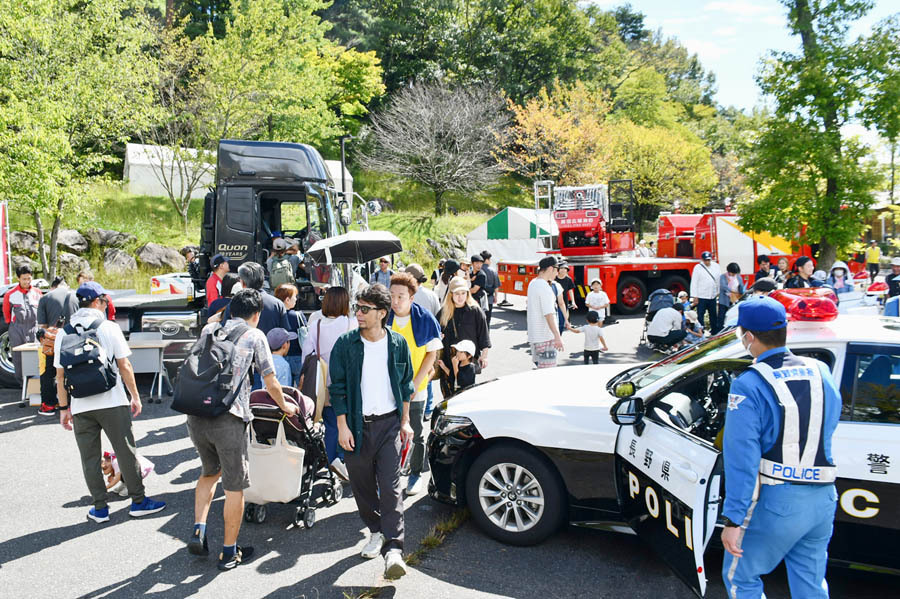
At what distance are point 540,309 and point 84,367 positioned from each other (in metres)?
4.17

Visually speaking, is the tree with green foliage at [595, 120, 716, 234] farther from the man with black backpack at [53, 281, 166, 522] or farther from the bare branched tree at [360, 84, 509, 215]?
the man with black backpack at [53, 281, 166, 522]

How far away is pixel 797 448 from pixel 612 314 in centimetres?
1415

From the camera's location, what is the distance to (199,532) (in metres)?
4.21

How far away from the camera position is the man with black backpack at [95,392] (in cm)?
459

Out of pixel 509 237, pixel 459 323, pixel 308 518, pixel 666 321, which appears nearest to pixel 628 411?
pixel 308 518

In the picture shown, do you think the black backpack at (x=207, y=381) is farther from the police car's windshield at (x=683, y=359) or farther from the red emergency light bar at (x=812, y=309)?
the red emergency light bar at (x=812, y=309)

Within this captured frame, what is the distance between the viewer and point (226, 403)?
154 inches

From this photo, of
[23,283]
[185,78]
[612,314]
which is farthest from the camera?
[185,78]

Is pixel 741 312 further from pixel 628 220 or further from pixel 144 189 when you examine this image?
pixel 144 189

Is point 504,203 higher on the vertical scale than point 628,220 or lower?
higher

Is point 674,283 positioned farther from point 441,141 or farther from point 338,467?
point 441,141

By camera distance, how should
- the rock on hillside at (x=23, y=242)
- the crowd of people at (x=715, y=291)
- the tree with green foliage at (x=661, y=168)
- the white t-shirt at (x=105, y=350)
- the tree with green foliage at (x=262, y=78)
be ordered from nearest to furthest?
the white t-shirt at (x=105, y=350), the crowd of people at (x=715, y=291), the rock on hillside at (x=23, y=242), the tree with green foliage at (x=262, y=78), the tree with green foliage at (x=661, y=168)

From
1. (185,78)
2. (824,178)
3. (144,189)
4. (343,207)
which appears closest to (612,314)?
(824,178)

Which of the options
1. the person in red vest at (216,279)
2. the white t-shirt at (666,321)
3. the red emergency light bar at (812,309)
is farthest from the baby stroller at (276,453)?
the white t-shirt at (666,321)
